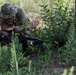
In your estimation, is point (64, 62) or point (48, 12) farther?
point (48, 12)

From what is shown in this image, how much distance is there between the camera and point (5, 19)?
423 cm

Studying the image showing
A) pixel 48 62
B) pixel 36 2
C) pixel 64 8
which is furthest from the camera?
pixel 36 2

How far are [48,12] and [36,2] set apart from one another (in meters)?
4.06

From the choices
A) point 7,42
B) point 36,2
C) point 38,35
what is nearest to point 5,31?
point 7,42

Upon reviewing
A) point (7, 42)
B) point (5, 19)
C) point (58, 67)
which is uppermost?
point (5, 19)

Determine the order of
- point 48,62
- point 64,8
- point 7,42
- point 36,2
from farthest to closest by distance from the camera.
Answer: point 36,2 → point 64,8 → point 7,42 → point 48,62

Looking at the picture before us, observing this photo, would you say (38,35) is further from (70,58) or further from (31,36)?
(70,58)

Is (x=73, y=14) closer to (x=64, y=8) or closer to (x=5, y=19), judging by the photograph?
(x=64, y=8)

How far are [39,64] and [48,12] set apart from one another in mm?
1025

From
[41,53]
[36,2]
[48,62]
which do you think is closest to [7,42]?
[41,53]

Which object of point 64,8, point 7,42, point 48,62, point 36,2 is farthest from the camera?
point 36,2

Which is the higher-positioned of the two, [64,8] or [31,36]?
[64,8]

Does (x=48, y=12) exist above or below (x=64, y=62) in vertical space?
above

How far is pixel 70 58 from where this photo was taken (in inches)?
147
